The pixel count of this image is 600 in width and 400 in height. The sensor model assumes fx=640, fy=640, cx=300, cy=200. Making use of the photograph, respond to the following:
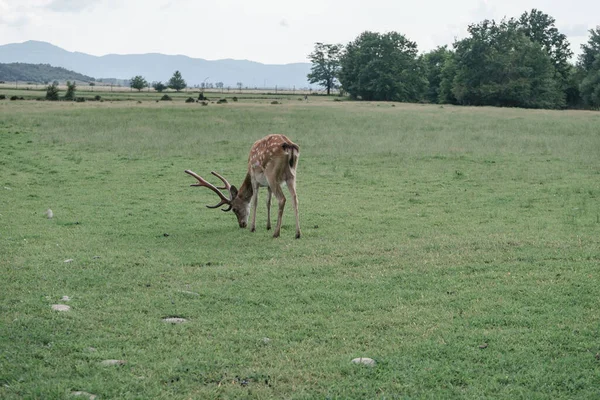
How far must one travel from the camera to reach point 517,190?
17.3 metres

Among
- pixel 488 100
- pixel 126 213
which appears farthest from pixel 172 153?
pixel 488 100

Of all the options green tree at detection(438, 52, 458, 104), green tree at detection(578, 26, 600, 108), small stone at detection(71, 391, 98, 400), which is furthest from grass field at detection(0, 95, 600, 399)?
green tree at detection(438, 52, 458, 104)

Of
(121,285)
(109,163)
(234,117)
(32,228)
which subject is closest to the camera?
(121,285)

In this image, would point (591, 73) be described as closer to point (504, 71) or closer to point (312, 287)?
→ point (504, 71)

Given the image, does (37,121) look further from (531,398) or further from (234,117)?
(531,398)

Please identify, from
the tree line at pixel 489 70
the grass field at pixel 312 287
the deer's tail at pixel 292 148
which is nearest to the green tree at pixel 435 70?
the tree line at pixel 489 70

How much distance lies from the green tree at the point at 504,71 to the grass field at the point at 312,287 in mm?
64452

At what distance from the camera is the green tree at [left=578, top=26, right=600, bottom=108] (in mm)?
76375

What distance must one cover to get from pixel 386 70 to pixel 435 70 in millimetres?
16784

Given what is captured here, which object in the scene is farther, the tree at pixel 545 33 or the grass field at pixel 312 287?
the tree at pixel 545 33

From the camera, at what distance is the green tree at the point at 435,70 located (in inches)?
4281

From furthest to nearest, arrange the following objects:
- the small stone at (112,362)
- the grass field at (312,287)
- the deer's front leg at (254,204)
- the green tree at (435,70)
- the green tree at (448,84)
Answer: the green tree at (435,70) < the green tree at (448,84) < the deer's front leg at (254,204) < the small stone at (112,362) < the grass field at (312,287)

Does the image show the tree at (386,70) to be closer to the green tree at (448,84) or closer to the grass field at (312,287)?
the green tree at (448,84)

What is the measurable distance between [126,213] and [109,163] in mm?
8906
